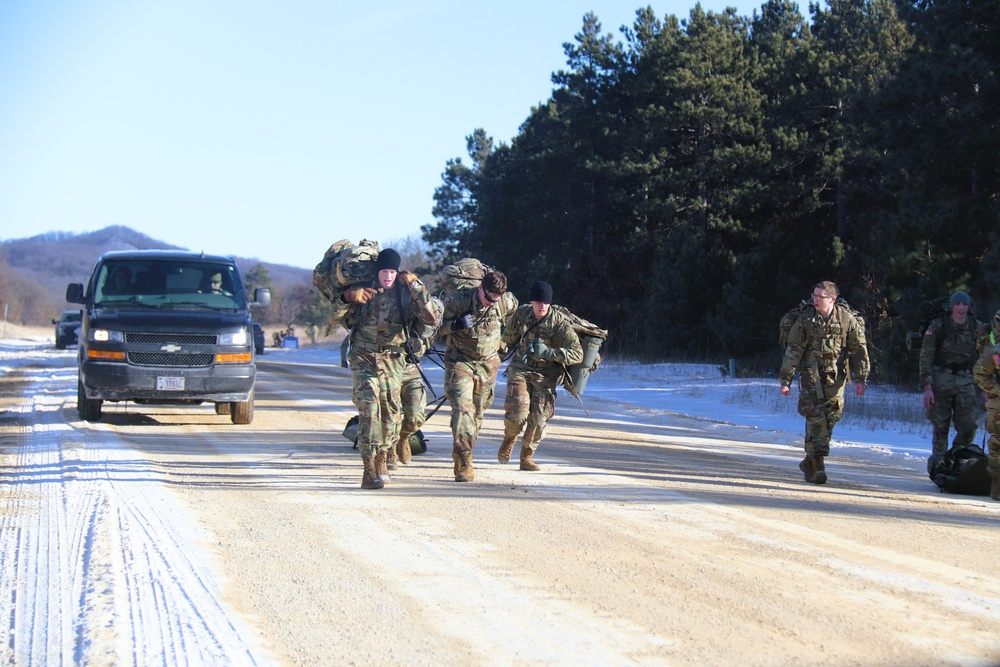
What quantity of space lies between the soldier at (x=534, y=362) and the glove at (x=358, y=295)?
6.13 feet

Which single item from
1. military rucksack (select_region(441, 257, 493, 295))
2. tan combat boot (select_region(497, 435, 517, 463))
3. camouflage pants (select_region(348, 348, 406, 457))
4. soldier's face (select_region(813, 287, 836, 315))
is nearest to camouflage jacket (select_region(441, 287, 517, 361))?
military rucksack (select_region(441, 257, 493, 295))

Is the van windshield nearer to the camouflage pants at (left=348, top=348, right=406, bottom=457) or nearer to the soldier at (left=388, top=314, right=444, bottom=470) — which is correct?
the soldier at (left=388, top=314, right=444, bottom=470)

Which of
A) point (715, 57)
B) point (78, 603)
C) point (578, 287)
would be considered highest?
point (715, 57)

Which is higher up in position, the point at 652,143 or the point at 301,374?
the point at 652,143

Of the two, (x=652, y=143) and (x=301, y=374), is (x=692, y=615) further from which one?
(x=652, y=143)

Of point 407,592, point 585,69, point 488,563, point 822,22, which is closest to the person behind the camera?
point 407,592

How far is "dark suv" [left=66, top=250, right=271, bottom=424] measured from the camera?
43.9ft

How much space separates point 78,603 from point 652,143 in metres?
35.5

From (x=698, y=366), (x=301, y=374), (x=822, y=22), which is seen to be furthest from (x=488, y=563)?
(x=822, y=22)

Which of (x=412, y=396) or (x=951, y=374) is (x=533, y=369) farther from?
(x=951, y=374)

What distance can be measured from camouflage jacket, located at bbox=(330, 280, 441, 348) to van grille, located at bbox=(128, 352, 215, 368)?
5163 millimetres

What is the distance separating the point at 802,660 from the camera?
4.64 meters

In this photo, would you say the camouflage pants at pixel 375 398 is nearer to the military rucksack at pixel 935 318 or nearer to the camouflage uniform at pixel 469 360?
the camouflage uniform at pixel 469 360

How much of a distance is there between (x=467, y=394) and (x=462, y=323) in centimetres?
64
